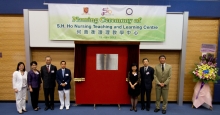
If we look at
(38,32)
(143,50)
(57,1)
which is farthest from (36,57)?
(143,50)

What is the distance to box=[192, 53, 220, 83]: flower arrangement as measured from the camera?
437cm

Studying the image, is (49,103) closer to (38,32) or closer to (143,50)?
(38,32)

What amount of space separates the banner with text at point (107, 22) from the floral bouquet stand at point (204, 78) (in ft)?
4.31

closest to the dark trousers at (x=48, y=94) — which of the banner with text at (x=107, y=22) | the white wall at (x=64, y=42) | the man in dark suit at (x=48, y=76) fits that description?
the man in dark suit at (x=48, y=76)

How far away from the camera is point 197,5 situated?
472 cm

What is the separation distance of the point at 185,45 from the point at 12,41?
477 cm

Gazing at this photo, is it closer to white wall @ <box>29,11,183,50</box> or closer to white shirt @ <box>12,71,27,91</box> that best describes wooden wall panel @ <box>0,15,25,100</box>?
white wall @ <box>29,11,183,50</box>

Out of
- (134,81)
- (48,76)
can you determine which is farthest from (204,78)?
(48,76)

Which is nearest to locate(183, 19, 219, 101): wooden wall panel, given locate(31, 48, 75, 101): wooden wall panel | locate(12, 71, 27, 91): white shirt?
locate(31, 48, 75, 101): wooden wall panel

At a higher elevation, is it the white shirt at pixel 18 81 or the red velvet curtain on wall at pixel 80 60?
the red velvet curtain on wall at pixel 80 60

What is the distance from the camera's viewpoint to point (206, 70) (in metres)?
4.38

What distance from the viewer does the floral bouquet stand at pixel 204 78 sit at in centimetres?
438

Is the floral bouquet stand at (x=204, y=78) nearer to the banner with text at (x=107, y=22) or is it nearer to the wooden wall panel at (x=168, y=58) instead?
the wooden wall panel at (x=168, y=58)

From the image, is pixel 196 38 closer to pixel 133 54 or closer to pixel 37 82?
pixel 133 54
